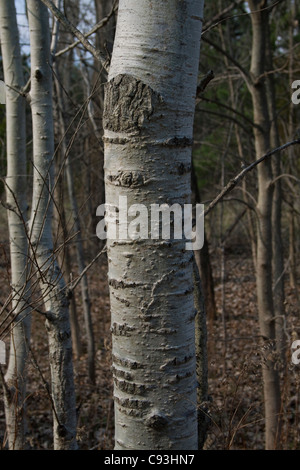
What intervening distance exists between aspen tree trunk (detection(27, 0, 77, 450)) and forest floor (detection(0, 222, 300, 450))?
17 centimetres

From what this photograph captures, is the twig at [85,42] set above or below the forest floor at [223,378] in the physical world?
above

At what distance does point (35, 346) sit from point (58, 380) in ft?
15.6

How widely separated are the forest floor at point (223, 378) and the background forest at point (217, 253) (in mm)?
26

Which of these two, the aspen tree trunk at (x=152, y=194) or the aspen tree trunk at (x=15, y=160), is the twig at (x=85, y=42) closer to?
the aspen tree trunk at (x=152, y=194)

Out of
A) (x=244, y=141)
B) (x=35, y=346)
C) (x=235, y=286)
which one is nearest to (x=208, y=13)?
(x=244, y=141)

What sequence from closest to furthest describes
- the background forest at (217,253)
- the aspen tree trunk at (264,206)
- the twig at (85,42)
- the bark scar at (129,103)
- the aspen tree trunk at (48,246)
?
the bark scar at (129,103) → the twig at (85,42) → the background forest at (217,253) → the aspen tree trunk at (48,246) → the aspen tree trunk at (264,206)

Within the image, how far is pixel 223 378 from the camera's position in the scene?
2.67 m

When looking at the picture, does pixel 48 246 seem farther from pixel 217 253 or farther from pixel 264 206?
pixel 217 253

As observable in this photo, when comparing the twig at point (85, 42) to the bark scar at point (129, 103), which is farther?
the twig at point (85, 42)

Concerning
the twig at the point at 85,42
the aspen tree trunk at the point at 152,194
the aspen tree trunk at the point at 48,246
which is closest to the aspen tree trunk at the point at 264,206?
the aspen tree trunk at the point at 48,246

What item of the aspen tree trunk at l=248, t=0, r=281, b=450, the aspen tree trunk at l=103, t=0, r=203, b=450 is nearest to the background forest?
the aspen tree trunk at l=248, t=0, r=281, b=450

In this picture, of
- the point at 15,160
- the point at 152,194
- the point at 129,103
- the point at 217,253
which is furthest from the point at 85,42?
the point at 217,253

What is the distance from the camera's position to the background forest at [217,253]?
2391 millimetres

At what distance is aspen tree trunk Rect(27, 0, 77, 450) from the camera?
2.59 meters
